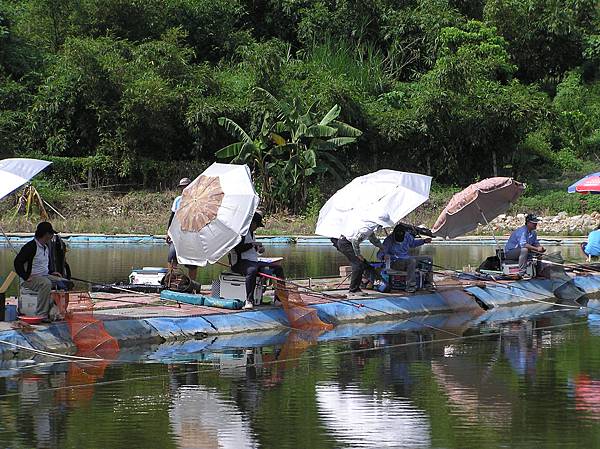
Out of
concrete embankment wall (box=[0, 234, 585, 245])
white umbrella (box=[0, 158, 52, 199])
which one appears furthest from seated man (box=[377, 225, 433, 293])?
concrete embankment wall (box=[0, 234, 585, 245])

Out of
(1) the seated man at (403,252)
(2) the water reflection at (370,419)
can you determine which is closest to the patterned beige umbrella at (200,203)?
(1) the seated man at (403,252)

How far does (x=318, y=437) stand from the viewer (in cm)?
922

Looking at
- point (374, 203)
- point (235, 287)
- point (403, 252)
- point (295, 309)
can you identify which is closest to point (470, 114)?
point (403, 252)

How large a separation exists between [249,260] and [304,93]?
2609 cm

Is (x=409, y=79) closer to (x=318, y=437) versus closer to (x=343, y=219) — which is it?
(x=343, y=219)

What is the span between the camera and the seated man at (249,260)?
1520cm

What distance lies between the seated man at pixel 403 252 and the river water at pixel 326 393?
168cm

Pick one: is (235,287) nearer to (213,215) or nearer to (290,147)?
(213,215)

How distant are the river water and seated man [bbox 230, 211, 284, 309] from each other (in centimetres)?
76

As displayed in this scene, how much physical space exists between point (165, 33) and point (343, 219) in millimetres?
30475

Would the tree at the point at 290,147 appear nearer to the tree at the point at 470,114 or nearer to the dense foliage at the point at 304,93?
the dense foliage at the point at 304,93

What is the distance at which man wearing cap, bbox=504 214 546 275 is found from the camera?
19.3m

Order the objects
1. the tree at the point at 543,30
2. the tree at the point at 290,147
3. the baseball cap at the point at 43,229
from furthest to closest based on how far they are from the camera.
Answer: the tree at the point at 543,30 → the tree at the point at 290,147 → the baseball cap at the point at 43,229

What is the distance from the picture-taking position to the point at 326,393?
11.3 m
